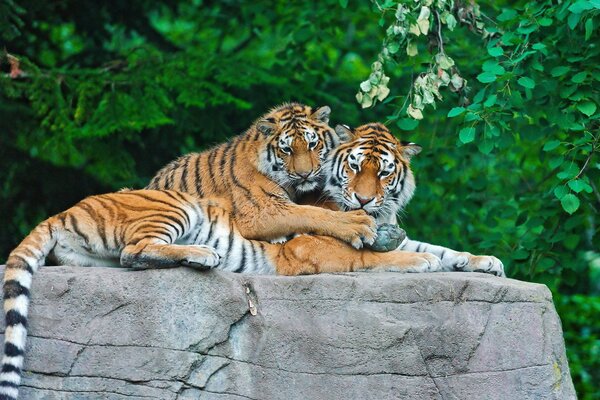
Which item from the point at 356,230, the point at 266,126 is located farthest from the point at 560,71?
the point at 266,126

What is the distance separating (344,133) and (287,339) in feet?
5.89

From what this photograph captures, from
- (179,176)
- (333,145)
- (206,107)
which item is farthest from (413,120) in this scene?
(206,107)

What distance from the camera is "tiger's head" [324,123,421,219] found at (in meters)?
6.24

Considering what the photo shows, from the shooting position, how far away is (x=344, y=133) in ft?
21.6

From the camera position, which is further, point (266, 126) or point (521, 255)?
point (521, 255)

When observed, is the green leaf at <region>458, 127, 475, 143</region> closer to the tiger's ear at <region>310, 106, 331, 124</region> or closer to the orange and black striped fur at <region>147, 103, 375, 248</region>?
the orange and black striped fur at <region>147, 103, 375, 248</region>

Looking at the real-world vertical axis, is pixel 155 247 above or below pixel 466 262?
above

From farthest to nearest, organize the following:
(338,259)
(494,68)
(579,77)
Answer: (579,77)
(494,68)
(338,259)

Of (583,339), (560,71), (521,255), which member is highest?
(560,71)

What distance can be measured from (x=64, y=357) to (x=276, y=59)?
541 cm

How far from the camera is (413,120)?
6637 mm

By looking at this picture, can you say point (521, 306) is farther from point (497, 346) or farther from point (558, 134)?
point (558, 134)

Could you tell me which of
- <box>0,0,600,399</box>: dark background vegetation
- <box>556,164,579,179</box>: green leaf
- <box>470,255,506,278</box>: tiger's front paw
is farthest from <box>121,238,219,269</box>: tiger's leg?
<box>556,164,579,179</box>: green leaf

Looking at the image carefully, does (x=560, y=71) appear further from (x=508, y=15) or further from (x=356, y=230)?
(x=356, y=230)
